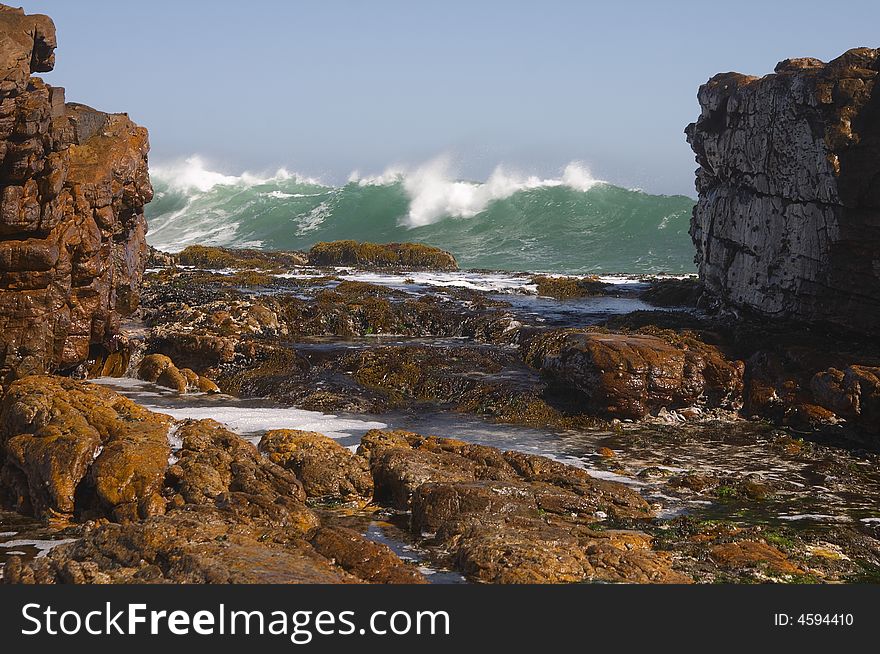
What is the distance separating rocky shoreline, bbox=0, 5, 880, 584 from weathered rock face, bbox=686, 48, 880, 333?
15 centimetres

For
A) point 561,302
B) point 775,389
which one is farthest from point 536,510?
point 561,302

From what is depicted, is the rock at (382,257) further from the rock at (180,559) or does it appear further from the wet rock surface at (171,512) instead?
the rock at (180,559)

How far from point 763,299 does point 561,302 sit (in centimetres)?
945

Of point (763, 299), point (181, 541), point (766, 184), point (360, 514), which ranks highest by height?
point (766, 184)

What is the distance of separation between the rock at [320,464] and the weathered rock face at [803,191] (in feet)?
40.1

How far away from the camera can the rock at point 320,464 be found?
10.7 m

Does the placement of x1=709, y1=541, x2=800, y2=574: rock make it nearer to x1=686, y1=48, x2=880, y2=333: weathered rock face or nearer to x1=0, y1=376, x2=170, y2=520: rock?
x1=0, y1=376, x2=170, y2=520: rock

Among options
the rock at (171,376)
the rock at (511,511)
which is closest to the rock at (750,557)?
the rock at (511,511)

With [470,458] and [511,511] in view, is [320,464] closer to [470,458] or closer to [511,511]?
[470,458]

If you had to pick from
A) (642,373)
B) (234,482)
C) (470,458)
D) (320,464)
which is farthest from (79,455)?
(642,373)

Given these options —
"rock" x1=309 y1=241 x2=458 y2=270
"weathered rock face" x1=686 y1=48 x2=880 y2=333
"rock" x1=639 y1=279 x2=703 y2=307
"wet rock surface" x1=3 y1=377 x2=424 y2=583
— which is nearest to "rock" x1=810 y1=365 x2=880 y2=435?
"weathered rock face" x1=686 y1=48 x2=880 y2=333

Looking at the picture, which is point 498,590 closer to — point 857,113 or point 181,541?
point 181,541

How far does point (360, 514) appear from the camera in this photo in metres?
10.0

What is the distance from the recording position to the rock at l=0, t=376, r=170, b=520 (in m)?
9.59
